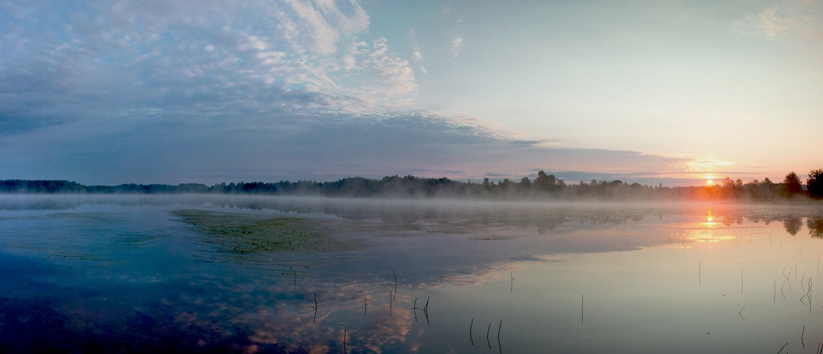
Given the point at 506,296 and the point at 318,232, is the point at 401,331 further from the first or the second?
the point at 318,232

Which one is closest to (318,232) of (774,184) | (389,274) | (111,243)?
(111,243)

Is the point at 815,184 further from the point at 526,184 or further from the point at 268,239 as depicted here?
the point at 268,239

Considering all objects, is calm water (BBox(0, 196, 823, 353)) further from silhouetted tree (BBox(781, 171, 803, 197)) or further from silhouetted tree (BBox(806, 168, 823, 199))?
silhouetted tree (BBox(781, 171, 803, 197))

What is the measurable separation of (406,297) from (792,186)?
106 metres

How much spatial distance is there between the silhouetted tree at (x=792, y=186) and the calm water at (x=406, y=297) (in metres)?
88.9

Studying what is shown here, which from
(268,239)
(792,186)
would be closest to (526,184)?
(792,186)

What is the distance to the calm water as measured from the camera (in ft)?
23.3

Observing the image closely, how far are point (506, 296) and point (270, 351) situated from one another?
17.6 feet

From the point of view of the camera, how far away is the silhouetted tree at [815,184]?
2926 inches

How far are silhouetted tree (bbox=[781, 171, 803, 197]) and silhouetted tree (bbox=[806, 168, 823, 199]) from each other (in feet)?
20.3

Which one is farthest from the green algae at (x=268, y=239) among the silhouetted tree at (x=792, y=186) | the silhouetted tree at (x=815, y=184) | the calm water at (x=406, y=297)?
the silhouetted tree at (x=792, y=186)

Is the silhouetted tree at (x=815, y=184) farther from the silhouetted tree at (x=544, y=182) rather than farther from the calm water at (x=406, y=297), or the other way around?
the calm water at (x=406, y=297)

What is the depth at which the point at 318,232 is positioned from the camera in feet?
73.5

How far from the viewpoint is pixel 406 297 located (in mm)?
9680
